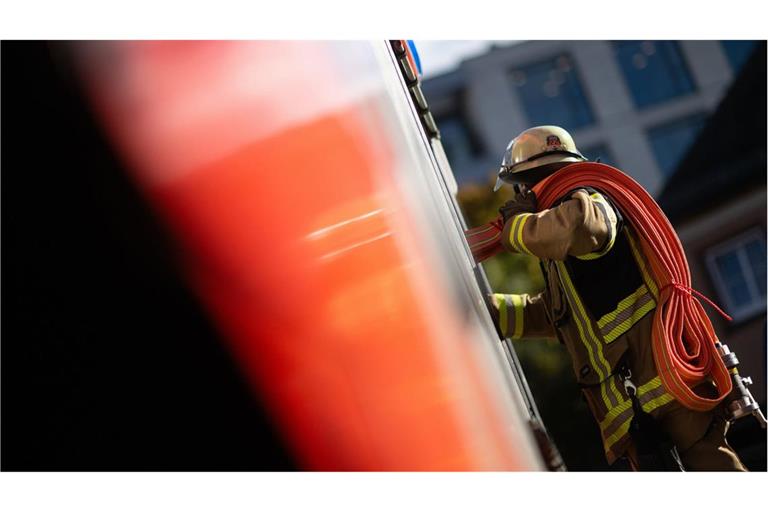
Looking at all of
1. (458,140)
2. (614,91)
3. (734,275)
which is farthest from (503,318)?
(458,140)

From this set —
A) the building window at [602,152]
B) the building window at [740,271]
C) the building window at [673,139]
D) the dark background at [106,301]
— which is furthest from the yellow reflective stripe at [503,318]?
the building window at [673,139]

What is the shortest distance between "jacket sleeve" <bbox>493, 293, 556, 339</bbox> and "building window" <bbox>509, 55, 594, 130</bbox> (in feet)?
34.1

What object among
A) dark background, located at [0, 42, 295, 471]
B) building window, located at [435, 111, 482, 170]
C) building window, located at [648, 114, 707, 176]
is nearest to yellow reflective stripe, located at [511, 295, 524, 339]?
dark background, located at [0, 42, 295, 471]

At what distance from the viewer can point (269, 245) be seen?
1.42 meters

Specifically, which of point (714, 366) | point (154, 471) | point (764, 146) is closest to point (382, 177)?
point (154, 471)

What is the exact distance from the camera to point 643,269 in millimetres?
2037

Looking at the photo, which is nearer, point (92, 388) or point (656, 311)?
point (92, 388)

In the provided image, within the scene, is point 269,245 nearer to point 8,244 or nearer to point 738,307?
point 8,244

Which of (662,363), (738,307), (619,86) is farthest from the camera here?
(619,86)

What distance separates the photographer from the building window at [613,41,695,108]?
12258 mm

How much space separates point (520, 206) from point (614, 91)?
11161 mm

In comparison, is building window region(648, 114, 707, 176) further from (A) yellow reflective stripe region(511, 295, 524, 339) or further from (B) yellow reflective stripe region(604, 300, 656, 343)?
(B) yellow reflective stripe region(604, 300, 656, 343)

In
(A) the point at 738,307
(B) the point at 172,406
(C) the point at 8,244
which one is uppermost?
(C) the point at 8,244

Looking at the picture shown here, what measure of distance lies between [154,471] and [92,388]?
0.66 feet
